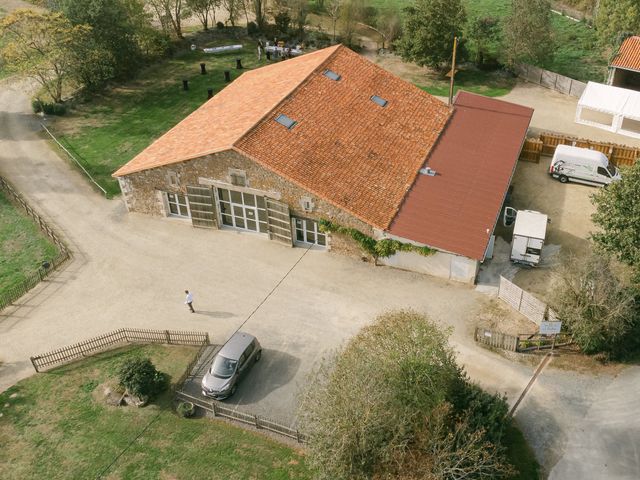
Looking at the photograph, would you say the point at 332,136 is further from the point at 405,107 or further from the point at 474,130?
the point at 474,130

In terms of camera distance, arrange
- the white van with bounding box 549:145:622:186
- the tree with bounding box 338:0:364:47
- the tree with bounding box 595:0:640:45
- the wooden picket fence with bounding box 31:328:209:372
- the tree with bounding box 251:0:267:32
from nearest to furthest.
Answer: the wooden picket fence with bounding box 31:328:209:372 < the white van with bounding box 549:145:622:186 < the tree with bounding box 595:0:640:45 < the tree with bounding box 338:0:364:47 < the tree with bounding box 251:0:267:32

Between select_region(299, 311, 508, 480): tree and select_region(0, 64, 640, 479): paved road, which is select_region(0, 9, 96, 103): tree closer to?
select_region(0, 64, 640, 479): paved road

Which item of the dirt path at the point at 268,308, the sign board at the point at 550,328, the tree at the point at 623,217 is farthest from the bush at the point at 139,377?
the tree at the point at 623,217

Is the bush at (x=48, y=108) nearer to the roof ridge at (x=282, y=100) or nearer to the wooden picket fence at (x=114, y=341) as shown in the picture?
the roof ridge at (x=282, y=100)

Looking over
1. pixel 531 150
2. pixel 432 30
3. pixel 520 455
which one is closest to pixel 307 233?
pixel 520 455

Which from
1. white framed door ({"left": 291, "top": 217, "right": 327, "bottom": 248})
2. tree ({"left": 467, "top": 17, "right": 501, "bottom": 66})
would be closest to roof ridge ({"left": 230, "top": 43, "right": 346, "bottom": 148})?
white framed door ({"left": 291, "top": 217, "right": 327, "bottom": 248})

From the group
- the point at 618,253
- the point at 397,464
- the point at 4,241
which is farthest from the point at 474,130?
the point at 4,241
